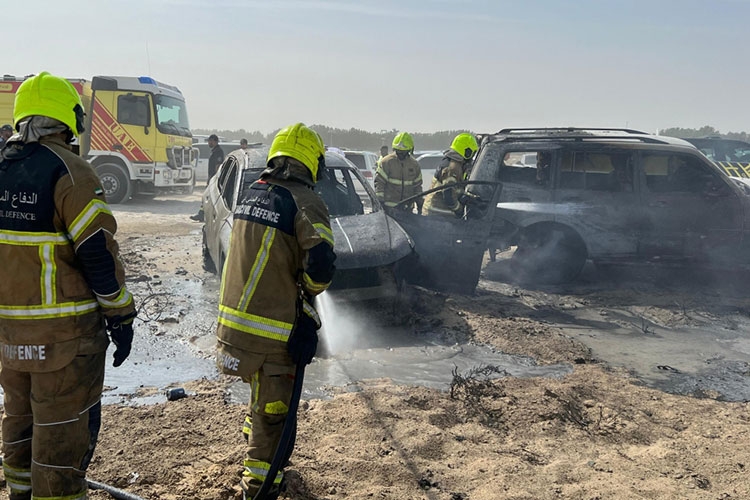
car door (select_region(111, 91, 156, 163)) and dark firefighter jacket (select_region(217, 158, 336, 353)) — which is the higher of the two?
car door (select_region(111, 91, 156, 163))

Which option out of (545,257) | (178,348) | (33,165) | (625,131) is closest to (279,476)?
(33,165)

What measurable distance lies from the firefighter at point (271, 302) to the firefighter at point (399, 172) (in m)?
6.70

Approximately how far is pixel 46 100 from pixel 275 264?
3.85ft

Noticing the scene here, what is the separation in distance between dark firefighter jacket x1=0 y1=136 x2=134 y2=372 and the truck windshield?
48.8 ft

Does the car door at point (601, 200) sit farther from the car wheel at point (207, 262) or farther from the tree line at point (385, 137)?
the tree line at point (385, 137)

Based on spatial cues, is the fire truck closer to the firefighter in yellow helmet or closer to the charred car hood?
the firefighter in yellow helmet

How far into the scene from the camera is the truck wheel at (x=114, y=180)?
55.1 feet

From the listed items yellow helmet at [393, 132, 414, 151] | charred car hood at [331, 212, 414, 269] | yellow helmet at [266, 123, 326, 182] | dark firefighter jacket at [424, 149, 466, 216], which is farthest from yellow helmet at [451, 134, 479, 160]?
yellow helmet at [266, 123, 326, 182]

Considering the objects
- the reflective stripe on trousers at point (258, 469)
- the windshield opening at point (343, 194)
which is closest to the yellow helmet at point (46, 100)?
the reflective stripe on trousers at point (258, 469)

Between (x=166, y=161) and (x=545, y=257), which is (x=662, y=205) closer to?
(x=545, y=257)

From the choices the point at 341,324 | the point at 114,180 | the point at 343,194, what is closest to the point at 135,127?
the point at 114,180

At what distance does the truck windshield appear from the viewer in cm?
1669

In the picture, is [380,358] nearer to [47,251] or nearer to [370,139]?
[47,251]

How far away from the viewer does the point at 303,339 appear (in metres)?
2.95
